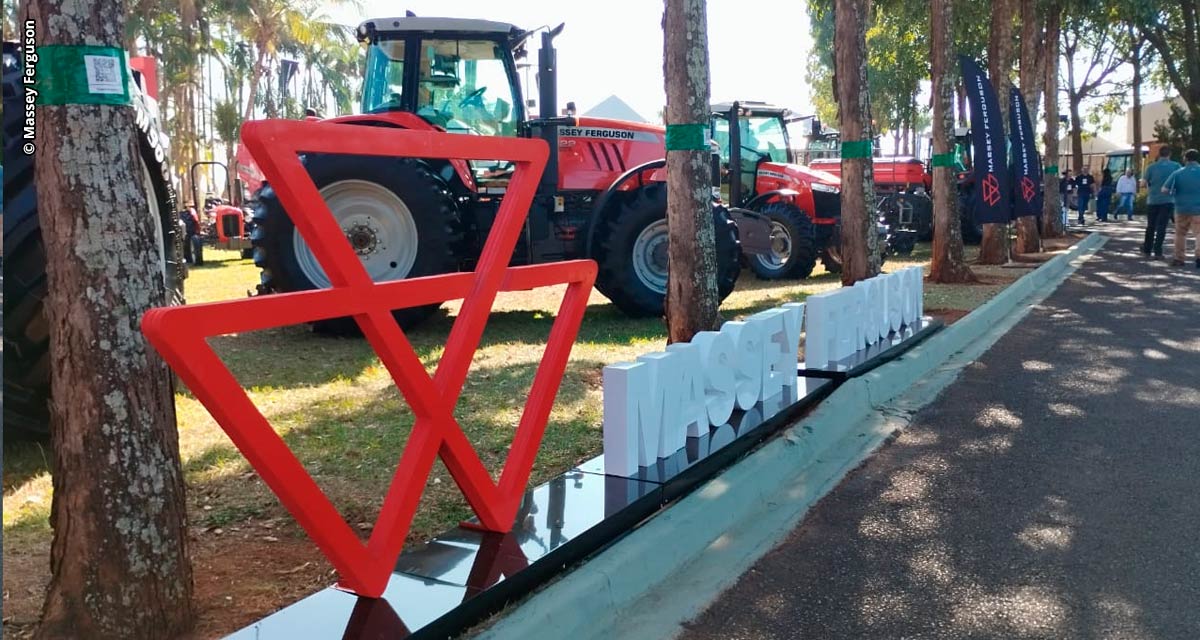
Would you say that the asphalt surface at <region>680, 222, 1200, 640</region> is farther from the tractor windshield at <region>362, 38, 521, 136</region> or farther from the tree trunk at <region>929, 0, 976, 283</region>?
the tree trunk at <region>929, 0, 976, 283</region>

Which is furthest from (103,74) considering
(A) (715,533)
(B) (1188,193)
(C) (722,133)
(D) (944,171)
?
(B) (1188,193)

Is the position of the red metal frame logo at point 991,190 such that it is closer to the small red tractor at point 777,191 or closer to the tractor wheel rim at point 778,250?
the small red tractor at point 777,191

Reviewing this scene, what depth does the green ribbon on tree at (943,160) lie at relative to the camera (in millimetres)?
13594

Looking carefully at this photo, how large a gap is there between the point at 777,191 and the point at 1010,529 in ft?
36.2

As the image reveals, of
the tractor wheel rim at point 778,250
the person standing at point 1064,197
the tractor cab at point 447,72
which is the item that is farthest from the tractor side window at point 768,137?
the person standing at point 1064,197

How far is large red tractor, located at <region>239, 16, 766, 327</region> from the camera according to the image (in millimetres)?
9086

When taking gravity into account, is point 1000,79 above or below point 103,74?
above

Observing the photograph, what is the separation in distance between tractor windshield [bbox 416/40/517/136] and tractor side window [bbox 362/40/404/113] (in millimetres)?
273

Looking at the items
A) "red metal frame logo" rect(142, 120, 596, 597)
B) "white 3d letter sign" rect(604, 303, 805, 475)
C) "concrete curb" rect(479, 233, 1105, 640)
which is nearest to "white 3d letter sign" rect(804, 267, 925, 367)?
"concrete curb" rect(479, 233, 1105, 640)

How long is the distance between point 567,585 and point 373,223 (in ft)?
21.2

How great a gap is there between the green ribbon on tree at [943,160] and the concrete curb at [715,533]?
Answer: 7.32 metres

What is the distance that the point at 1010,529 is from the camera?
423 cm

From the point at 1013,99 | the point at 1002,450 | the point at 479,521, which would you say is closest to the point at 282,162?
the point at 479,521

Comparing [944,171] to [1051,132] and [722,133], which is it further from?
[1051,132]
